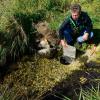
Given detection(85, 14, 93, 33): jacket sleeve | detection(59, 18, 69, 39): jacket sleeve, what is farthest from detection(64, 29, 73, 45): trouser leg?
detection(85, 14, 93, 33): jacket sleeve

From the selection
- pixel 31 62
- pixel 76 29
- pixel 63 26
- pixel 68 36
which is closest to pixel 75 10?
pixel 63 26

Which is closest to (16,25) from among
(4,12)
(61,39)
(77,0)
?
(4,12)

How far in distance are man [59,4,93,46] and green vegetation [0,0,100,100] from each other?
421mm

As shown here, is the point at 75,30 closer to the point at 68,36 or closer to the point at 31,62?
the point at 68,36

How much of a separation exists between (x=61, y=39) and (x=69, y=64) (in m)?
0.54

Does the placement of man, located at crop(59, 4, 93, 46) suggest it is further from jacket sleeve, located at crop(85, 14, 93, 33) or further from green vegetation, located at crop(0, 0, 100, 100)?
green vegetation, located at crop(0, 0, 100, 100)

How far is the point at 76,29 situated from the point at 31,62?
1.15 m

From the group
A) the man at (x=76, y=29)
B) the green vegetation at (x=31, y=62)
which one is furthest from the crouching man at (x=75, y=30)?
the green vegetation at (x=31, y=62)

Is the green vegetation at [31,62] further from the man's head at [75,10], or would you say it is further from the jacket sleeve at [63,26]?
the man's head at [75,10]

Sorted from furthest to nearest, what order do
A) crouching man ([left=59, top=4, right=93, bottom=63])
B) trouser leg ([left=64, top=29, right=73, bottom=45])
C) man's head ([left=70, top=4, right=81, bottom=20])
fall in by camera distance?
trouser leg ([left=64, top=29, right=73, bottom=45]), crouching man ([left=59, top=4, right=93, bottom=63]), man's head ([left=70, top=4, right=81, bottom=20])

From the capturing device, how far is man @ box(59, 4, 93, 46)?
7816mm

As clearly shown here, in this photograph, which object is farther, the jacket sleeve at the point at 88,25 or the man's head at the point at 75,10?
the jacket sleeve at the point at 88,25

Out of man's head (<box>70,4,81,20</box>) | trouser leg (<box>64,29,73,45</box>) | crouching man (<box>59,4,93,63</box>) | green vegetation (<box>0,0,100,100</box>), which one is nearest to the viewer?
green vegetation (<box>0,0,100,100</box>)

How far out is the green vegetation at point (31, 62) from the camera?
700 centimetres
